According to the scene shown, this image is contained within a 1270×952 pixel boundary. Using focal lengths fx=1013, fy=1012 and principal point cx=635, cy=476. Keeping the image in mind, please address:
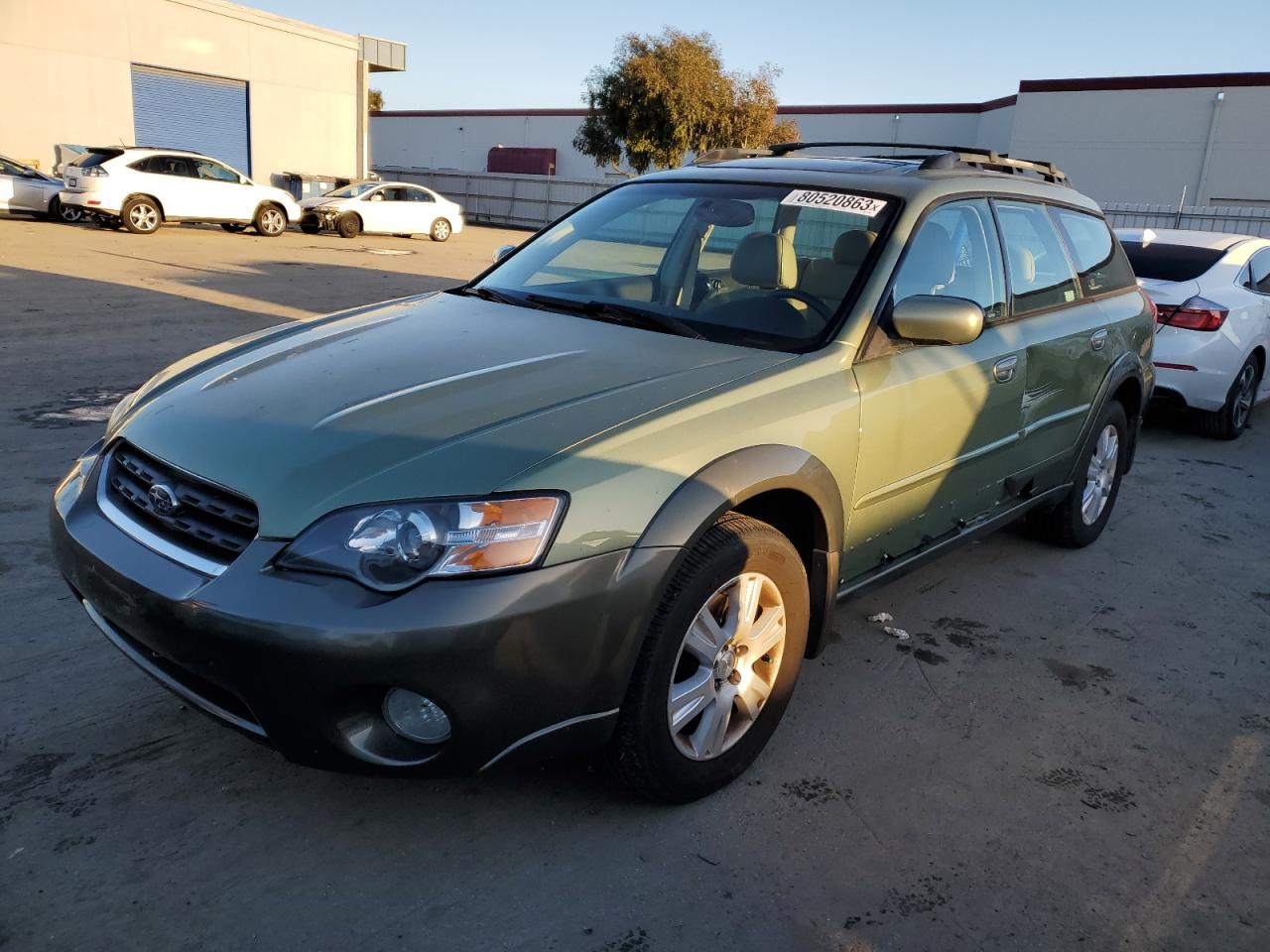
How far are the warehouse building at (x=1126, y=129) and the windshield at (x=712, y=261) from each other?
103ft

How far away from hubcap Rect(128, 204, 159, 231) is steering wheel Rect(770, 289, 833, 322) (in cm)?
1879

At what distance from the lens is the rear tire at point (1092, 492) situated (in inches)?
190

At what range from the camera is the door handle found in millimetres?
3756

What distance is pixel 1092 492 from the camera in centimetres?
508

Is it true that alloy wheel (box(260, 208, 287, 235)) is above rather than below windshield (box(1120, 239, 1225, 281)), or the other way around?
below

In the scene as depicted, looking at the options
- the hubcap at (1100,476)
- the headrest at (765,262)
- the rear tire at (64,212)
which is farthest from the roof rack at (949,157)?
the rear tire at (64,212)

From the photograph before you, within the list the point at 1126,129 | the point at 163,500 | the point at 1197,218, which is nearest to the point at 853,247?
the point at 163,500

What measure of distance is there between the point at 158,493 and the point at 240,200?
19917 millimetres

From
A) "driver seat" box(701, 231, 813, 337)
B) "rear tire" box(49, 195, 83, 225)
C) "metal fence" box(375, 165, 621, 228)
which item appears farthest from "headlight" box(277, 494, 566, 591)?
"metal fence" box(375, 165, 621, 228)

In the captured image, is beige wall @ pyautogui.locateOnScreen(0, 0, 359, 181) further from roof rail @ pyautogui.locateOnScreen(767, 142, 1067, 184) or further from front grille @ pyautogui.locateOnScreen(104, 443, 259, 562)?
front grille @ pyautogui.locateOnScreen(104, 443, 259, 562)

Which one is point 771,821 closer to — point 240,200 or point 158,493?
point 158,493

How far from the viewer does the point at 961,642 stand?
4.00 meters

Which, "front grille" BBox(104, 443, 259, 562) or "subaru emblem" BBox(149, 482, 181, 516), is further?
"subaru emblem" BBox(149, 482, 181, 516)

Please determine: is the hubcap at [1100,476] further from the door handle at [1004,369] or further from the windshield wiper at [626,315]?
the windshield wiper at [626,315]
